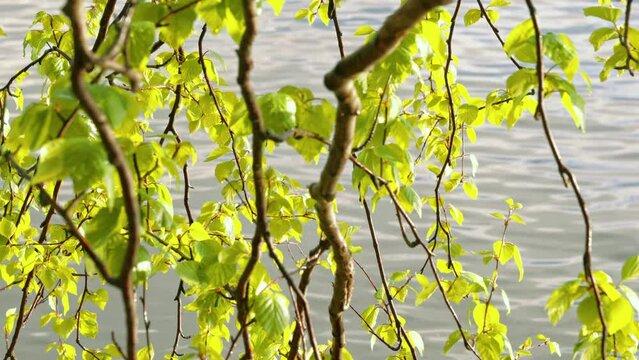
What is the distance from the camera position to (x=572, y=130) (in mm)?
5695

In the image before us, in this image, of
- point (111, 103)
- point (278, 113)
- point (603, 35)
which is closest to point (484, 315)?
point (603, 35)

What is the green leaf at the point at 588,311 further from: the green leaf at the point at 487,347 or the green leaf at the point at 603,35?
the green leaf at the point at 487,347

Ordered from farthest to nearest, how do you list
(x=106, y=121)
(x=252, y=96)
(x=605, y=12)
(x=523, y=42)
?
(x=605, y=12) → (x=523, y=42) → (x=252, y=96) → (x=106, y=121)

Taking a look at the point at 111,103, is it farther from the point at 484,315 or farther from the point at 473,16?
the point at 473,16

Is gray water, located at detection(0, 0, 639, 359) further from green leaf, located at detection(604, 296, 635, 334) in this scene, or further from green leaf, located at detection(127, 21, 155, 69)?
green leaf, located at detection(127, 21, 155, 69)

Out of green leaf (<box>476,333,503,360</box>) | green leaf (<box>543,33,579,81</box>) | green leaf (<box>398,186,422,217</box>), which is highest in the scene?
green leaf (<box>543,33,579,81</box>)

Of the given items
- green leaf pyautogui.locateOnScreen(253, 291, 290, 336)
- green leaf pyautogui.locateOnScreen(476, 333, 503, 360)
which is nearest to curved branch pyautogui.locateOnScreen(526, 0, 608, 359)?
green leaf pyautogui.locateOnScreen(253, 291, 290, 336)

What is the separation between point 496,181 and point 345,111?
3.94 metres

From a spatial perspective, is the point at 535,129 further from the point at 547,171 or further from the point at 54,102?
the point at 54,102

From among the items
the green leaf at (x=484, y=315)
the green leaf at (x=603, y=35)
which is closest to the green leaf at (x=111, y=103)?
the green leaf at (x=603, y=35)

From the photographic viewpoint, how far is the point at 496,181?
509 cm

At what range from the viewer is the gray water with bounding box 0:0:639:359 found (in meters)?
3.98

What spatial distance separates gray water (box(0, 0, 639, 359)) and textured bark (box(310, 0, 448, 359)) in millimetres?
2262

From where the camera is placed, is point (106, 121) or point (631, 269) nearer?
point (106, 121)
